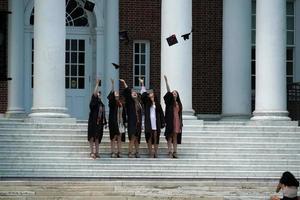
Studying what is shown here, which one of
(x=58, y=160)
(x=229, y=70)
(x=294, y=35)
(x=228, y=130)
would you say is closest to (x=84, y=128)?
(x=58, y=160)

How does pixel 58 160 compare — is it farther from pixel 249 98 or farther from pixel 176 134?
pixel 249 98

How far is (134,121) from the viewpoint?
84.4ft

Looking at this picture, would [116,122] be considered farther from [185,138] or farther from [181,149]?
[185,138]

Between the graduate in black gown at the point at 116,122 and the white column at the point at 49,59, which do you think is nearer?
the graduate in black gown at the point at 116,122

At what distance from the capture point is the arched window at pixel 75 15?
33375 mm

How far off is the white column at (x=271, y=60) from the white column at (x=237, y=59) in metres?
2.80

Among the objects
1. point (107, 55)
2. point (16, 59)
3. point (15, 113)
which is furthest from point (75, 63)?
point (15, 113)

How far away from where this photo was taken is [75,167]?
2512 cm

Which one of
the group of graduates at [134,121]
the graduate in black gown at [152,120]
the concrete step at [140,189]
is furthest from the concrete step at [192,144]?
the concrete step at [140,189]

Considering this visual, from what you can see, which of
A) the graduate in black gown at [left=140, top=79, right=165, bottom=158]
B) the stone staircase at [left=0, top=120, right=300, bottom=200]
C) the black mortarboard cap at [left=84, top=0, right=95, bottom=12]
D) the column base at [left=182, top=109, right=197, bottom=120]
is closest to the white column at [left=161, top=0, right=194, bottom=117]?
the column base at [left=182, top=109, right=197, bottom=120]

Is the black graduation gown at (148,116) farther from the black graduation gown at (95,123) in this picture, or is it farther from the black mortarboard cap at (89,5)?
the black mortarboard cap at (89,5)

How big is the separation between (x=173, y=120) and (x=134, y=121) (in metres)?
1.02

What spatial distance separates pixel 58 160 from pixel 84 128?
1.77m

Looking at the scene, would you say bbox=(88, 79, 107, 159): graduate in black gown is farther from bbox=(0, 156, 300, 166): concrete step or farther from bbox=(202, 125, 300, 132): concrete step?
bbox=(202, 125, 300, 132): concrete step
